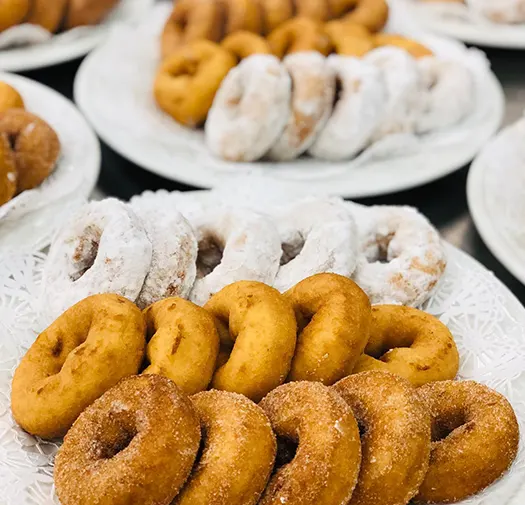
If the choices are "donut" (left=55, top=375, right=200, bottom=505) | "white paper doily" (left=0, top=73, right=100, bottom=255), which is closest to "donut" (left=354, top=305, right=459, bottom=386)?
"donut" (left=55, top=375, right=200, bottom=505)

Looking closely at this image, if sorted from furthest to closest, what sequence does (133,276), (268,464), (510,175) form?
(510,175)
(133,276)
(268,464)

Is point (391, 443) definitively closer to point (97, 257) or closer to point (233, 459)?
point (233, 459)

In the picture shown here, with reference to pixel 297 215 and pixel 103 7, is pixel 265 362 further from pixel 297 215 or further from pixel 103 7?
pixel 103 7

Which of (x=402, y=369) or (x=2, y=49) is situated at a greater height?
(x=2, y=49)

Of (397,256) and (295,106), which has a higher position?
(295,106)

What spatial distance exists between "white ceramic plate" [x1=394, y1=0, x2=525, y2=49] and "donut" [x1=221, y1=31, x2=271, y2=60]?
31.9 inches

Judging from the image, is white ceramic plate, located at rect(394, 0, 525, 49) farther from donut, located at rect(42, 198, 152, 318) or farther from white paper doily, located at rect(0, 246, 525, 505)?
donut, located at rect(42, 198, 152, 318)

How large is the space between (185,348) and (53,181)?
0.92m

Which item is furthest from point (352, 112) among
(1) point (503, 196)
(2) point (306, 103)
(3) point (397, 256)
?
(3) point (397, 256)

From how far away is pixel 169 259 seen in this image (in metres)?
1.42

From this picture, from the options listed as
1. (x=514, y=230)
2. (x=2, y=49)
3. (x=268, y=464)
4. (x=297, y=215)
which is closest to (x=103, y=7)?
(x=2, y=49)

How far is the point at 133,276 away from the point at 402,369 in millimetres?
520

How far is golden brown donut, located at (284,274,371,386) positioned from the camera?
3.95 feet

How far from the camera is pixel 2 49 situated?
260 centimetres
